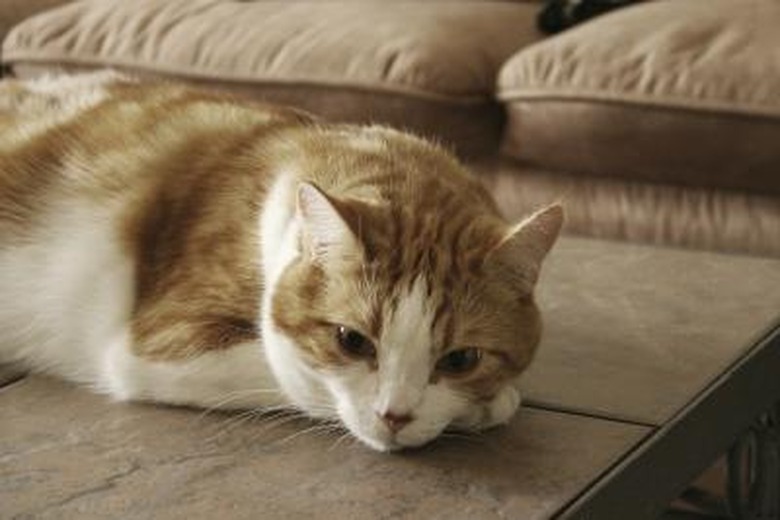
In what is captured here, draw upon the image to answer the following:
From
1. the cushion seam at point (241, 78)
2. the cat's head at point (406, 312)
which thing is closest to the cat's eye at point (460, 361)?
the cat's head at point (406, 312)

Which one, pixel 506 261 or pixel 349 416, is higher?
pixel 506 261

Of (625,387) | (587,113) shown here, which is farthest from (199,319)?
(587,113)

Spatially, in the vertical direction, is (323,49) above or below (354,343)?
below

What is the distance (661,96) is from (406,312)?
1.07 meters

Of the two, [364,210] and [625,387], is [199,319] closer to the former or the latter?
[364,210]

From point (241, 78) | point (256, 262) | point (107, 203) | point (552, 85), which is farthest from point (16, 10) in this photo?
point (256, 262)

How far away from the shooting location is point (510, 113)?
211cm

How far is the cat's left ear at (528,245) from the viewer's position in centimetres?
100

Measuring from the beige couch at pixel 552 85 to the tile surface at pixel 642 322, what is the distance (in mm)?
358

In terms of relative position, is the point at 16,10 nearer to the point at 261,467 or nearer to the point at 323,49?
the point at 323,49

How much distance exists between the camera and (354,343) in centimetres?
100

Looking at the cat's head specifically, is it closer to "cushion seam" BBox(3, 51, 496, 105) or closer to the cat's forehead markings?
the cat's forehead markings

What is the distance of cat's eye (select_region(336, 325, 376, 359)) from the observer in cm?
100

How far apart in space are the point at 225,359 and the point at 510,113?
43.5 inches
